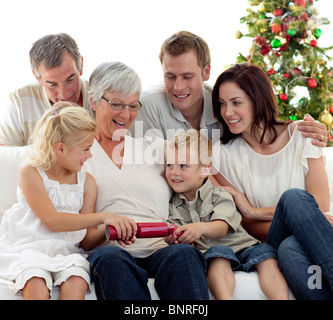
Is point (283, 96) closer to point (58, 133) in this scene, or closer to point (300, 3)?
Answer: point (300, 3)

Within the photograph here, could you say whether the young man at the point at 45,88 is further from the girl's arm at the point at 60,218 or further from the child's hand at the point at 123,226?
the child's hand at the point at 123,226

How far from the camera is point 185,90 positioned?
2.38m

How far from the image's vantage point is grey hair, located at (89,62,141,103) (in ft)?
6.64

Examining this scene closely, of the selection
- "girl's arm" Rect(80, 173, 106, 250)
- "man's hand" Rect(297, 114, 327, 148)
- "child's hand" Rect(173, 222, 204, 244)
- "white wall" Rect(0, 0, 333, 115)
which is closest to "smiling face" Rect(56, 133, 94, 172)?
"girl's arm" Rect(80, 173, 106, 250)

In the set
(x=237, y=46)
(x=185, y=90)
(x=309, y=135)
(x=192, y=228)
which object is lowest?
(x=192, y=228)

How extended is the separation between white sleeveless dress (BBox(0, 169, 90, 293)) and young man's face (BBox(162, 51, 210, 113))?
2.33 ft

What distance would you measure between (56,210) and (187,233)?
0.49 m

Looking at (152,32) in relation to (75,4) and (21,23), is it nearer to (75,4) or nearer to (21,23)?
(75,4)

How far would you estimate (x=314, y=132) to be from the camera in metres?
2.19

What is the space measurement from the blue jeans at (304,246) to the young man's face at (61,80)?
1128 millimetres

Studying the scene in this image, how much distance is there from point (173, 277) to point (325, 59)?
3.01 meters

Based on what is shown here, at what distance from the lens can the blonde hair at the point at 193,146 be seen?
203cm
